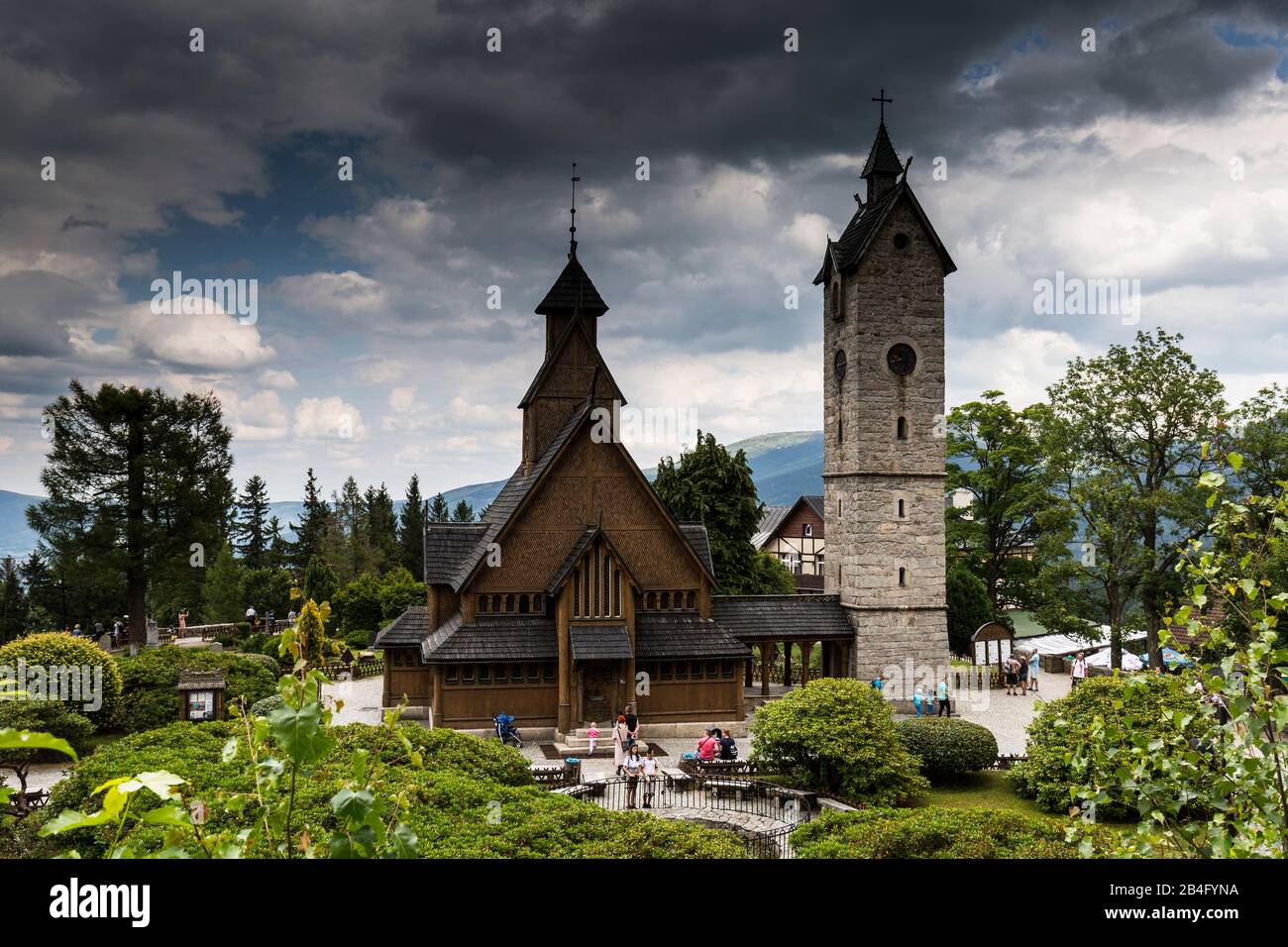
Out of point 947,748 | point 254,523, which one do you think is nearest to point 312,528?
point 254,523

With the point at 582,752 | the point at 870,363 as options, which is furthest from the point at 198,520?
the point at 870,363

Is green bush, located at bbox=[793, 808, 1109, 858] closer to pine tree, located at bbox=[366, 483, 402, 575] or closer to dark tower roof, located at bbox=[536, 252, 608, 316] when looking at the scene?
dark tower roof, located at bbox=[536, 252, 608, 316]

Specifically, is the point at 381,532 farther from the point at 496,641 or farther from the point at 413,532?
the point at 496,641

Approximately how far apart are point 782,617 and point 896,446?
7085 mm

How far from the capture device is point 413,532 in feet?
268

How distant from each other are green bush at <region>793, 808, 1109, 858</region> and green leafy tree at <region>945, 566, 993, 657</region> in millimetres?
26832

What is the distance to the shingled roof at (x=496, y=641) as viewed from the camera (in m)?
25.8

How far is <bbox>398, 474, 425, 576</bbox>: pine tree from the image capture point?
256ft

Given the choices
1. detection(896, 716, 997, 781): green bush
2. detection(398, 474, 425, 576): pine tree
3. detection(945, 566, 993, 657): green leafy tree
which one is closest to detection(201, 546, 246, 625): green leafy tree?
detection(398, 474, 425, 576): pine tree

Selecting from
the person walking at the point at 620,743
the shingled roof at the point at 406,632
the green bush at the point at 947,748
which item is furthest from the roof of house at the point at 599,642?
the green bush at the point at 947,748

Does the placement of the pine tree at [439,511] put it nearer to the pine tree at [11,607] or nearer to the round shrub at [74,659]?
the pine tree at [11,607]

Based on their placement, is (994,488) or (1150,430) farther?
(994,488)

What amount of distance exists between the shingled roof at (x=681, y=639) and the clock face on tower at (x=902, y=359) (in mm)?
10869
